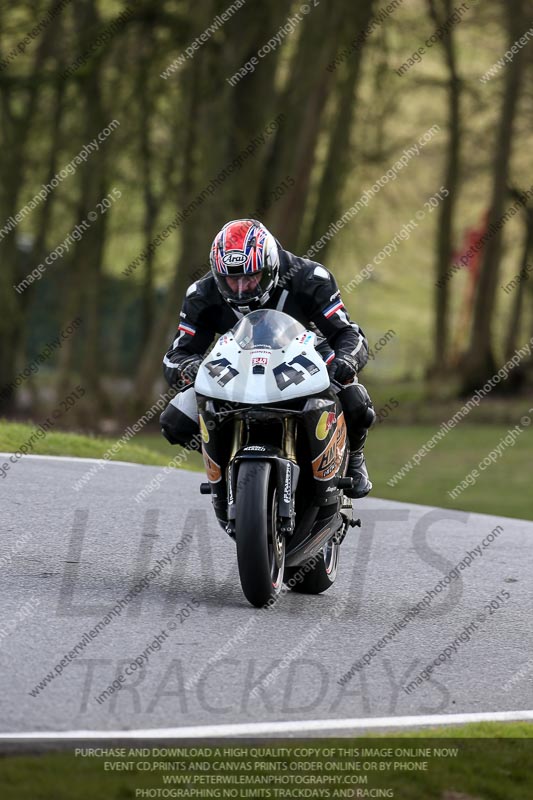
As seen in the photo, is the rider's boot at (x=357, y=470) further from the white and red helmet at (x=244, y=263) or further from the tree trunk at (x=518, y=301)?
the tree trunk at (x=518, y=301)

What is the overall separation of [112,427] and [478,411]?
9.76 m

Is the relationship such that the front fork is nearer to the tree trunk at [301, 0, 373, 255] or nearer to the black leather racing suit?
the black leather racing suit

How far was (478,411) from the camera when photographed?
31.8 metres

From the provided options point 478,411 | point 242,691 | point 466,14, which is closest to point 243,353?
point 242,691

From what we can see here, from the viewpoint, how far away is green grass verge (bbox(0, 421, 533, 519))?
43.1 ft

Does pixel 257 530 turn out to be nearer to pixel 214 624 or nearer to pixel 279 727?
pixel 214 624

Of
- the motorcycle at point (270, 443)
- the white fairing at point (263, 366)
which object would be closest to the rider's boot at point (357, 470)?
the motorcycle at point (270, 443)

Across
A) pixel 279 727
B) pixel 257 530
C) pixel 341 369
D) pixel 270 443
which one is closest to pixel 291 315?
pixel 341 369

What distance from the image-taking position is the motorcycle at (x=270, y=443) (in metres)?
6.44

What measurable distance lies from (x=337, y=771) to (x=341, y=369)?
2.76m

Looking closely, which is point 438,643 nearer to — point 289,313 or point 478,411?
point 289,313

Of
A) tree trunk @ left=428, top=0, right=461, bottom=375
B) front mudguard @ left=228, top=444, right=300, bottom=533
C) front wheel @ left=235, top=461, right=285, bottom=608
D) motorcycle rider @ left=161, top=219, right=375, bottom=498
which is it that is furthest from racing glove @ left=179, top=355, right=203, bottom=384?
tree trunk @ left=428, top=0, right=461, bottom=375

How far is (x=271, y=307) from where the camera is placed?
23.7 ft

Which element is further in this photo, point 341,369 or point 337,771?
point 341,369
